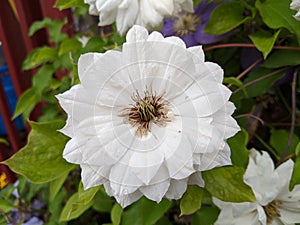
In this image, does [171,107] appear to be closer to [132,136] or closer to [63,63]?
[132,136]

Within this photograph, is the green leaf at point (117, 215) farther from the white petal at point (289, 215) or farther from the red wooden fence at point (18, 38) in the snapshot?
the red wooden fence at point (18, 38)

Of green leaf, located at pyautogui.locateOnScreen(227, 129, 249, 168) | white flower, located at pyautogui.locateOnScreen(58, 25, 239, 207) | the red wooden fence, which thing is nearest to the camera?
A: white flower, located at pyautogui.locateOnScreen(58, 25, 239, 207)

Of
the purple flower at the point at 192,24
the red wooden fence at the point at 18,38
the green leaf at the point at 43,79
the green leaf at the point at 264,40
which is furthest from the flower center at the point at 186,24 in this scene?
the red wooden fence at the point at 18,38

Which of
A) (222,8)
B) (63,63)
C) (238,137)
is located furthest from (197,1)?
(63,63)

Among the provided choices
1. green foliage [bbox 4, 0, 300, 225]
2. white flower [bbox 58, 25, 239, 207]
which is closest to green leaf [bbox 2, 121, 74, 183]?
green foliage [bbox 4, 0, 300, 225]

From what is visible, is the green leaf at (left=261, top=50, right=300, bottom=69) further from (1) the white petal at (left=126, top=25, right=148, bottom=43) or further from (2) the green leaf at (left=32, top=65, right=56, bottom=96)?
(2) the green leaf at (left=32, top=65, right=56, bottom=96)

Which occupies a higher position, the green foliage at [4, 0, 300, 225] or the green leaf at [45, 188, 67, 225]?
the green foliage at [4, 0, 300, 225]
